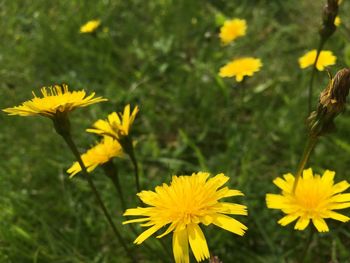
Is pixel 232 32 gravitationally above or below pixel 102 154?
above

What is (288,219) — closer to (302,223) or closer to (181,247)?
(302,223)

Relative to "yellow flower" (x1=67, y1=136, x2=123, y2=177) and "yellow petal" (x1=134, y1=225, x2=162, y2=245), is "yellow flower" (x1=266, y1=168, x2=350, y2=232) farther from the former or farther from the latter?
"yellow flower" (x1=67, y1=136, x2=123, y2=177)

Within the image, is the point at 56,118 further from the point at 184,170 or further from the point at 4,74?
the point at 4,74

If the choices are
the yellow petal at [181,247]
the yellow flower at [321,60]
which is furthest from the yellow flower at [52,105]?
the yellow flower at [321,60]

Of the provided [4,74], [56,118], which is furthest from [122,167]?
[56,118]

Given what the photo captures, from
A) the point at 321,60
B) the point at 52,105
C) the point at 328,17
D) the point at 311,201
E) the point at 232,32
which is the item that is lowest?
the point at 311,201

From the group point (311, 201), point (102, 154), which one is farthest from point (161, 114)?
point (311, 201)
